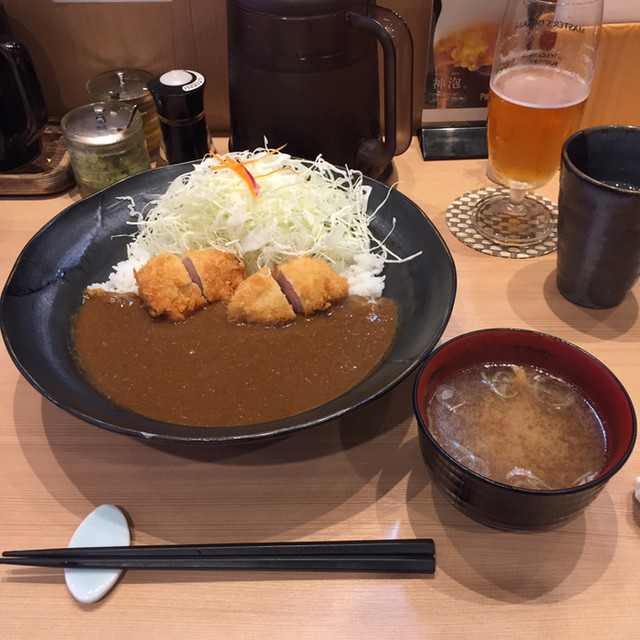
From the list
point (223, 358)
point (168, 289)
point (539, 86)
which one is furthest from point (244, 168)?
point (539, 86)

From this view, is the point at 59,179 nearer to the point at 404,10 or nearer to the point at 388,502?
the point at 404,10

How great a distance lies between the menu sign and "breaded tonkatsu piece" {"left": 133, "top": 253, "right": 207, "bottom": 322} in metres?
1.01

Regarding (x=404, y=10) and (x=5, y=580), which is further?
(x=404, y=10)

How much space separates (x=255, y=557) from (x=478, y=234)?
110cm

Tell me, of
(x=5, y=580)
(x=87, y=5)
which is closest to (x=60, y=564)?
(x=5, y=580)

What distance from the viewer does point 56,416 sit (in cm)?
123

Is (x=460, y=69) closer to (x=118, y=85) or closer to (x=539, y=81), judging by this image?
(x=539, y=81)

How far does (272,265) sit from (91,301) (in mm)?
448

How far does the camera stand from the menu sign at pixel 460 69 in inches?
69.9

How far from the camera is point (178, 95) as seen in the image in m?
1.67

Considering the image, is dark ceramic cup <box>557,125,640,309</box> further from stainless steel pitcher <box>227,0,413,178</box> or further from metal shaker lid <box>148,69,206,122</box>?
metal shaker lid <box>148,69,206,122</box>

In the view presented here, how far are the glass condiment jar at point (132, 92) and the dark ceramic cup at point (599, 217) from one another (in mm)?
1281

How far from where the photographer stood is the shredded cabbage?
4.93 feet

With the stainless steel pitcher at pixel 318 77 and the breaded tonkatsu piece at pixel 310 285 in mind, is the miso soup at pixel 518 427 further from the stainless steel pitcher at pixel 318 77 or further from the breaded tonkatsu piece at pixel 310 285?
the stainless steel pitcher at pixel 318 77
